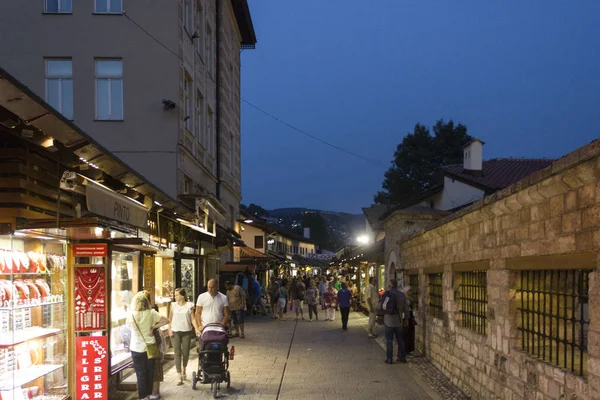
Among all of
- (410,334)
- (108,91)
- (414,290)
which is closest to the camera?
(410,334)

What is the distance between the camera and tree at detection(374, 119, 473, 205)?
185ft

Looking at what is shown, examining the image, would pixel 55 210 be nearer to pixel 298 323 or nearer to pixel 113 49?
pixel 113 49

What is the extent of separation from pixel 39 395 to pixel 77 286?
58.3 inches

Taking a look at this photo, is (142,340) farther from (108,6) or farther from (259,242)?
(259,242)

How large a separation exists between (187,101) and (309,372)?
12.2m

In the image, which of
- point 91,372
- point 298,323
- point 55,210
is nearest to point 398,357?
point 91,372

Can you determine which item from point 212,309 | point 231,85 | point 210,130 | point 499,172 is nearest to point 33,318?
point 212,309

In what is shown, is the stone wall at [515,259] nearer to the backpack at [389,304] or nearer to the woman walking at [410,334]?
the backpack at [389,304]

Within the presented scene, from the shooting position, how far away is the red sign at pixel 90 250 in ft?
26.9

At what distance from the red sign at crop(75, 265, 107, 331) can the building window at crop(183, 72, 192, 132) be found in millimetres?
12422

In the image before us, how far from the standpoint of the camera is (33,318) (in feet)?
24.2

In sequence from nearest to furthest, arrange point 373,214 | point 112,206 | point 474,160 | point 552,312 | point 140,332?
point 552,312
point 112,206
point 140,332
point 474,160
point 373,214

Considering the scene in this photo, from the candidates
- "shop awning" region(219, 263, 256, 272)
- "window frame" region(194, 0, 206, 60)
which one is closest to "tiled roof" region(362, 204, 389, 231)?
"shop awning" region(219, 263, 256, 272)

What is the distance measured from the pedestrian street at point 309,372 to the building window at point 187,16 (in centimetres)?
1036
